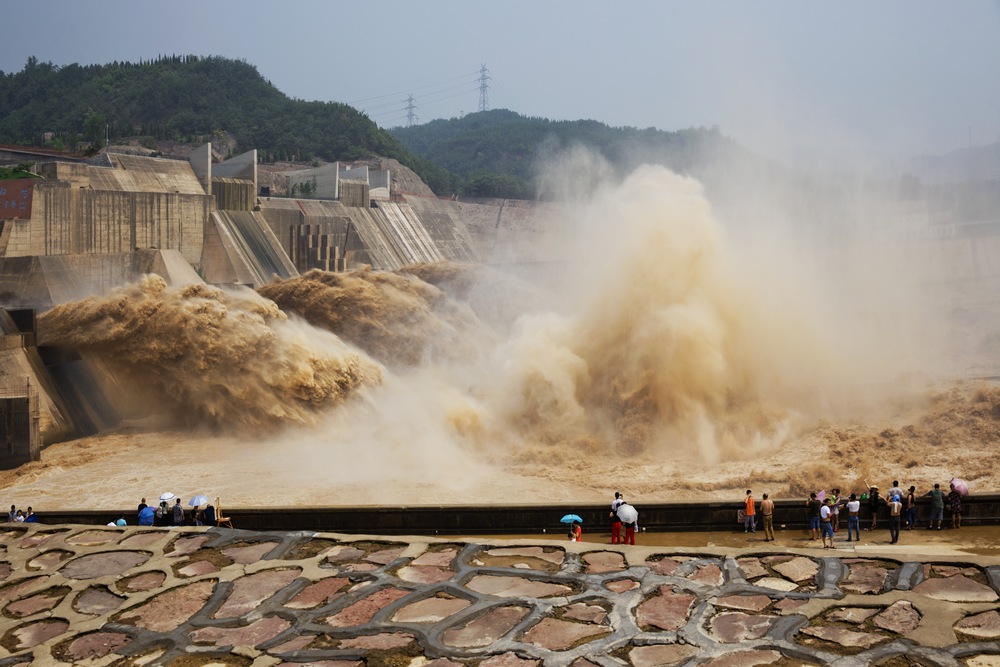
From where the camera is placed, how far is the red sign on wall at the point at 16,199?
111 feet

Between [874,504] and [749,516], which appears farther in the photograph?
[874,504]

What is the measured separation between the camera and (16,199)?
111 ft

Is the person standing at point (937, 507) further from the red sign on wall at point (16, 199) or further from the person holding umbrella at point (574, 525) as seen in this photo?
the red sign on wall at point (16, 199)

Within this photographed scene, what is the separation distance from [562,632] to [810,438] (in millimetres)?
14055

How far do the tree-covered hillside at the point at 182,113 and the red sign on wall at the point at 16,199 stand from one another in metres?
56.8

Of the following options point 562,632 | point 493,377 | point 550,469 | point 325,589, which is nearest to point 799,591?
point 562,632

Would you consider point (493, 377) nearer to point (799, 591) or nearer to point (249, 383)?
point (249, 383)

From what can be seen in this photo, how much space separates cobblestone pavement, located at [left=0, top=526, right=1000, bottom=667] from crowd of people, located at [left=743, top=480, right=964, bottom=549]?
9.64 ft

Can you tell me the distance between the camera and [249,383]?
933 inches

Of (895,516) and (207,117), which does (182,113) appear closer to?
(207,117)

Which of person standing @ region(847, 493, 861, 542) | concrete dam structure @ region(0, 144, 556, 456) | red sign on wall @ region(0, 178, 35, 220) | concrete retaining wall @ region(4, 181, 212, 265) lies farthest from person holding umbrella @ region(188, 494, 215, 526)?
red sign on wall @ region(0, 178, 35, 220)

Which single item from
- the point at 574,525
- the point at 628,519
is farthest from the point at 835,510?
the point at 574,525

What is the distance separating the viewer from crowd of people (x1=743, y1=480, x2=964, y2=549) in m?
11.6

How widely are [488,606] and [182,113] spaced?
337 feet
